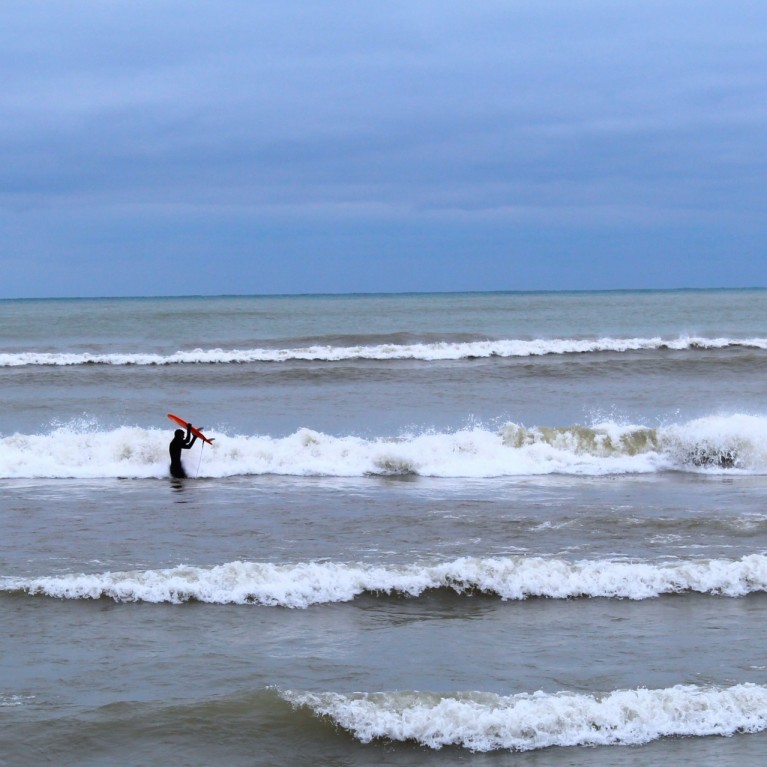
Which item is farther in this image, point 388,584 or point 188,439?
point 188,439

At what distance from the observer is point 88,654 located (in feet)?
28.4

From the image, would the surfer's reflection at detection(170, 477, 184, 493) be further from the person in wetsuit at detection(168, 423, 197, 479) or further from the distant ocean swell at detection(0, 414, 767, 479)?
the distant ocean swell at detection(0, 414, 767, 479)

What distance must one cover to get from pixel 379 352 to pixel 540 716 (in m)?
29.6

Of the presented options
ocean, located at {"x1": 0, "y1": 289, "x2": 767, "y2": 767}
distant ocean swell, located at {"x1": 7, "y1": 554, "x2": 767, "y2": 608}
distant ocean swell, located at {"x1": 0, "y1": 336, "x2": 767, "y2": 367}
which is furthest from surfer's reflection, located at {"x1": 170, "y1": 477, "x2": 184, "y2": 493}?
distant ocean swell, located at {"x1": 0, "y1": 336, "x2": 767, "y2": 367}

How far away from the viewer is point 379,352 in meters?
36.8

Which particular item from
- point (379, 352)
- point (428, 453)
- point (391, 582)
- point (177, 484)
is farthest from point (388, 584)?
point (379, 352)

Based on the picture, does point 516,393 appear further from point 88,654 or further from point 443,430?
point 88,654

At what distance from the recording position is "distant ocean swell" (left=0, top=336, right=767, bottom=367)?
35625mm

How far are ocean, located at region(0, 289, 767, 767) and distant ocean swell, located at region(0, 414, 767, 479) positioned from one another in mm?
52

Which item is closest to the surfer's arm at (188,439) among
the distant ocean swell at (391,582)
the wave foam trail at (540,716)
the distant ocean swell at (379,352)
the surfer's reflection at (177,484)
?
the surfer's reflection at (177,484)

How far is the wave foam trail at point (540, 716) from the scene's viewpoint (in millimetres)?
7312

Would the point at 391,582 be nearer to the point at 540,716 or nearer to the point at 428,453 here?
the point at 540,716

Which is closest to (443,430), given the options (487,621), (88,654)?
(487,621)

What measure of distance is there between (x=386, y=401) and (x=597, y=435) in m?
7.23
